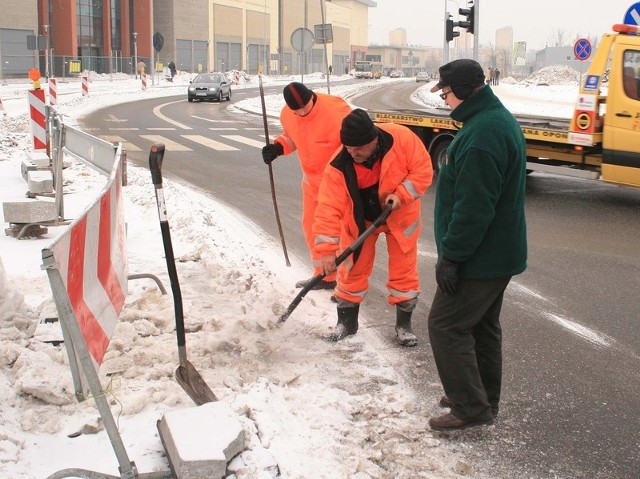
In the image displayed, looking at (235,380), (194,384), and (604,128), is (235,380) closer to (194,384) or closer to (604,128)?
(194,384)

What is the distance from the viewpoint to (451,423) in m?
3.73

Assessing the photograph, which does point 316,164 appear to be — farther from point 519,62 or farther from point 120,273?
point 519,62

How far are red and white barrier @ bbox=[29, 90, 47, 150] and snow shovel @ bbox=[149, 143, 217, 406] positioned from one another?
318 inches

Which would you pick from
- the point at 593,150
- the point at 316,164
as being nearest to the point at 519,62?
the point at 593,150

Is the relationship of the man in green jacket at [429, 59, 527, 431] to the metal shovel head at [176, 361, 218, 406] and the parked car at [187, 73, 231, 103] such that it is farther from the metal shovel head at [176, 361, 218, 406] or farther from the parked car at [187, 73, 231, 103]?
the parked car at [187, 73, 231, 103]

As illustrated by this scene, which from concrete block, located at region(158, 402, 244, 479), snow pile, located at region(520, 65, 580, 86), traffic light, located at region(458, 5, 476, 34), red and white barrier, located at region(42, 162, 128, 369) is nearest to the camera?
red and white barrier, located at region(42, 162, 128, 369)

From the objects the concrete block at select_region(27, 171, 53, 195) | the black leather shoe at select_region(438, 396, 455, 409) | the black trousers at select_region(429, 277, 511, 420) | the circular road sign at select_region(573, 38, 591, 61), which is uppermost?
the circular road sign at select_region(573, 38, 591, 61)

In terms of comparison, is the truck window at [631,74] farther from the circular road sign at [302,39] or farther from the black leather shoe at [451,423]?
the circular road sign at [302,39]

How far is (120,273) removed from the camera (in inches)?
167

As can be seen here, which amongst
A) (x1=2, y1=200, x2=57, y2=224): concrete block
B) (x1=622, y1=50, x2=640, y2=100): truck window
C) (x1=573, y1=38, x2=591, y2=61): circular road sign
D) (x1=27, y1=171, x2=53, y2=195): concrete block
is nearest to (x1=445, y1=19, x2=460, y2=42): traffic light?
(x1=573, y1=38, x2=591, y2=61): circular road sign

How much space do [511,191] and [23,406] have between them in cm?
254

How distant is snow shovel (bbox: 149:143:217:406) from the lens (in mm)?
3643

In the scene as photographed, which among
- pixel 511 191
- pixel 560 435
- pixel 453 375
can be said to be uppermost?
pixel 511 191

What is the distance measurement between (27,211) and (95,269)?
4218 mm
